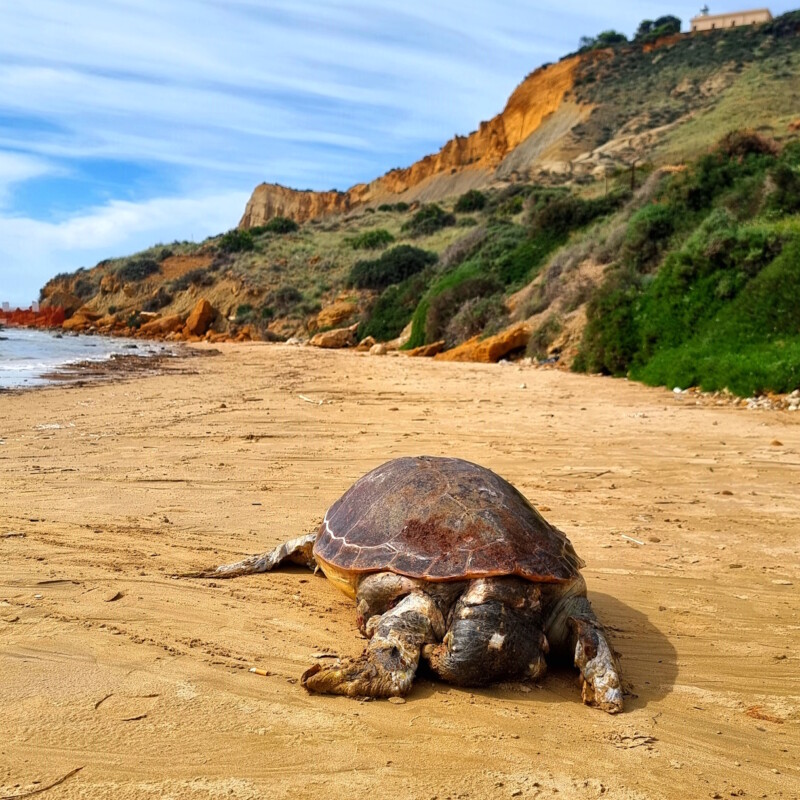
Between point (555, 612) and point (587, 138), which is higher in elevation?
point (587, 138)

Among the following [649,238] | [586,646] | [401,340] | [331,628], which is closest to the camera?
[586,646]

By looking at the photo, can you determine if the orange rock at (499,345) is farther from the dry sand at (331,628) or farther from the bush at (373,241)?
the bush at (373,241)

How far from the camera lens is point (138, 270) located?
2388 inches

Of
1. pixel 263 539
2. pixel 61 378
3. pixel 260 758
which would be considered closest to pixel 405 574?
pixel 260 758

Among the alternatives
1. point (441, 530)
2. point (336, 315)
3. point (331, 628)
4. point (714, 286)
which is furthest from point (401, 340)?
point (441, 530)

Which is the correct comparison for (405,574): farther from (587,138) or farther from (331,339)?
(587,138)

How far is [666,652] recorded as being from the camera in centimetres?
440

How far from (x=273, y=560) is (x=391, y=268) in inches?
1490

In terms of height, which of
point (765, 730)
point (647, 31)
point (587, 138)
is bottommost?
point (765, 730)

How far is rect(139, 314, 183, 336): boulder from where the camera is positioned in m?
45.8

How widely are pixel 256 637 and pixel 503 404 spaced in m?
9.41

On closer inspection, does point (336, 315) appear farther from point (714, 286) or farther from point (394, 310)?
point (714, 286)

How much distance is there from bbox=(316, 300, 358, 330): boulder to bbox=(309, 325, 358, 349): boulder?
3308mm

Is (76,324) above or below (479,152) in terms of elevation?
below
